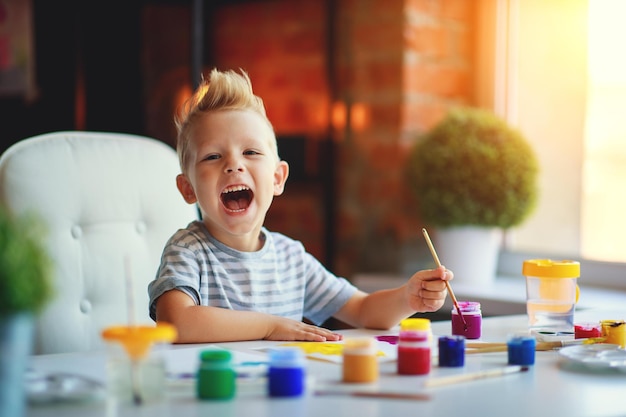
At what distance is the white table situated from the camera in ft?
2.92

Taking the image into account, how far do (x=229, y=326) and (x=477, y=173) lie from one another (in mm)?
1283

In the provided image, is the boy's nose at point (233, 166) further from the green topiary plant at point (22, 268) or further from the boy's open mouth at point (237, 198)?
the green topiary plant at point (22, 268)

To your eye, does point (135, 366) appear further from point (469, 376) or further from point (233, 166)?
point (233, 166)

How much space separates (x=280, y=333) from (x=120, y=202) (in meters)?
0.49

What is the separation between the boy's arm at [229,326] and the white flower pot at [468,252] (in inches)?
49.2

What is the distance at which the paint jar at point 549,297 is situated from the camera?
4.74 ft

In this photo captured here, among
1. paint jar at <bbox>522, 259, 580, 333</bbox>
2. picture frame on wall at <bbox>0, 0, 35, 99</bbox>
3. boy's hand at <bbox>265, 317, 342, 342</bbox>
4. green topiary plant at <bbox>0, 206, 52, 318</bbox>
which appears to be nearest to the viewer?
green topiary plant at <bbox>0, 206, 52, 318</bbox>

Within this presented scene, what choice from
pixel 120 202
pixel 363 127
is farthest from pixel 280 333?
pixel 363 127

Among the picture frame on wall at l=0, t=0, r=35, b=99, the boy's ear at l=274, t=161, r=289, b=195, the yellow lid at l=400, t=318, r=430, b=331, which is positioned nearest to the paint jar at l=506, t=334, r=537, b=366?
the yellow lid at l=400, t=318, r=430, b=331

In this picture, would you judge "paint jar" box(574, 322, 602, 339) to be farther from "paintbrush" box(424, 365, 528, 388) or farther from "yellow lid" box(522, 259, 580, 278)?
"paintbrush" box(424, 365, 528, 388)

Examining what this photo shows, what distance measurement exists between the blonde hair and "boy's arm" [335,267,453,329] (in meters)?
0.40

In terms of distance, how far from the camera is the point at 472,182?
2.49 metres

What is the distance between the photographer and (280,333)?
1.38 metres

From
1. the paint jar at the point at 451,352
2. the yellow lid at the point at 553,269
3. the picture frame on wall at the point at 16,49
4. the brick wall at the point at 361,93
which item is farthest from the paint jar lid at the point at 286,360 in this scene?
the picture frame on wall at the point at 16,49
